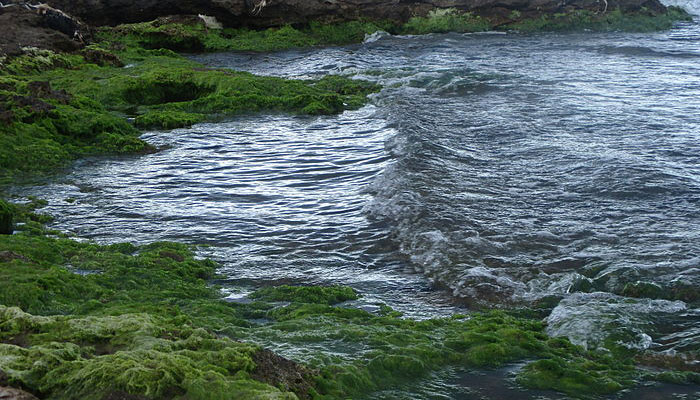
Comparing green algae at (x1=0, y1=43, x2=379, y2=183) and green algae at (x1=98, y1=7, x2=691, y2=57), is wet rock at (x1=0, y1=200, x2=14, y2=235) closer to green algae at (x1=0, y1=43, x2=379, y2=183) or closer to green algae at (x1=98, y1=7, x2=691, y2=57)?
green algae at (x1=0, y1=43, x2=379, y2=183)

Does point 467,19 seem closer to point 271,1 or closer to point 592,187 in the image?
point 271,1

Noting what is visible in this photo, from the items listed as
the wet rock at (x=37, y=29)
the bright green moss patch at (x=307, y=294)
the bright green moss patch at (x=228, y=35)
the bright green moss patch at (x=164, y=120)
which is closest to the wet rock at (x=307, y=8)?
the bright green moss patch at (x=228, y=35)

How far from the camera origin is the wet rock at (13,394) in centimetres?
272

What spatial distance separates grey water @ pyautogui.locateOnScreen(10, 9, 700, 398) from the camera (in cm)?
544

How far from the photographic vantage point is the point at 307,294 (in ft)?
17.6

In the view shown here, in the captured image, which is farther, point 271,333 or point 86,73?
point 86,73

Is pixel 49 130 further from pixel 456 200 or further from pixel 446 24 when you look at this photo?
pixel 446 24

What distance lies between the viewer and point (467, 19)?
20.9 meters

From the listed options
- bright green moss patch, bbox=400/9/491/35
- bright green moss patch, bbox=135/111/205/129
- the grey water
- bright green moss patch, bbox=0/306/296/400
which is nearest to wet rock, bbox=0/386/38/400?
bright green moss patch, bbox=0/306/296/400

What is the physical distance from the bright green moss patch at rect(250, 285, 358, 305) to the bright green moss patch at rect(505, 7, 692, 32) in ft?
55.9

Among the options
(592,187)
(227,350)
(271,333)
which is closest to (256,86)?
(592,187)

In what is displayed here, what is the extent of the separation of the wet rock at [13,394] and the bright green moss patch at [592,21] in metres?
19.7

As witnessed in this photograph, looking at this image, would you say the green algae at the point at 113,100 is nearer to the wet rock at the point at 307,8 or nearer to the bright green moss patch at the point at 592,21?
the wet rock at the point at 307,8

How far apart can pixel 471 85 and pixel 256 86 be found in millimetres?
4020
